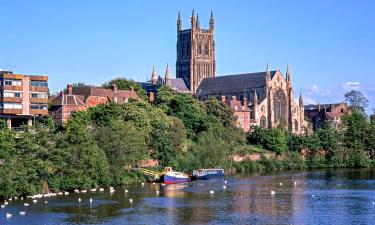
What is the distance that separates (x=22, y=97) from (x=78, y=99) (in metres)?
16.1

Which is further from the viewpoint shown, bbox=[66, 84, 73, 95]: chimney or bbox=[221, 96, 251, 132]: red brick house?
bbox=[221, 96, 251, 132]: red brick house

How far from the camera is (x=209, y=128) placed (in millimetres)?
149250

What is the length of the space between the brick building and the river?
31166 mm

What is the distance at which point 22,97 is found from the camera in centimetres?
12669

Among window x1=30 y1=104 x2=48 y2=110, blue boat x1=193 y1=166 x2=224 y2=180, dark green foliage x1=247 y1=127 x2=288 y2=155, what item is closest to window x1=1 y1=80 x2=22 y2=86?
window x1=30 y1=104 x2=48 y2=110

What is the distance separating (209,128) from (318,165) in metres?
32.9

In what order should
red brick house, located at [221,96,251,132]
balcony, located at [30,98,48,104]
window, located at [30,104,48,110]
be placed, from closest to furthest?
balcony, located at [30,98,48,104], window, located at [30,104,48,110], red brick house, located at [221,96,251,132]

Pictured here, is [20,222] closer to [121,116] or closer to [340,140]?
[121,116]

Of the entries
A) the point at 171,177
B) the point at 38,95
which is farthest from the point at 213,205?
the point at 38,95

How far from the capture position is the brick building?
125m

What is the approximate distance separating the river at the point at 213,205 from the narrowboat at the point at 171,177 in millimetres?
2771

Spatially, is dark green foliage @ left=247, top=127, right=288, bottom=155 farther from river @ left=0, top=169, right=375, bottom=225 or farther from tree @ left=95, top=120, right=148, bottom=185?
tree @ left=95, top=120, right=148, bottom=185

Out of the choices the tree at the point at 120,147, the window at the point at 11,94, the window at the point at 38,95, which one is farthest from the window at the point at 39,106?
the tree at the point at 120,147

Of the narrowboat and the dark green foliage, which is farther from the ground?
the dark green foliage
